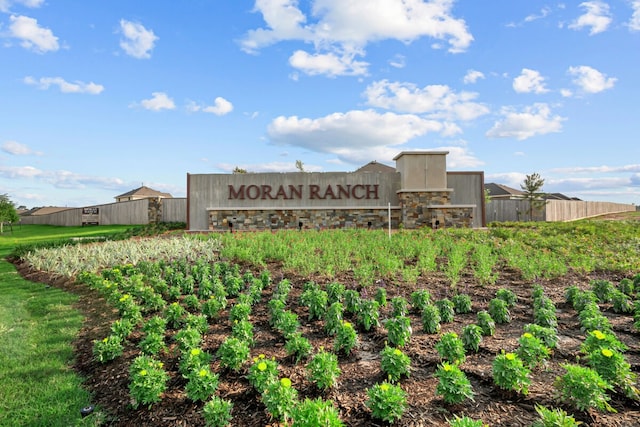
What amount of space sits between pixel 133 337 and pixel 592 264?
25.0 ft

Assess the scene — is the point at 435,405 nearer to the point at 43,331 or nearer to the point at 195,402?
the point at 195,402

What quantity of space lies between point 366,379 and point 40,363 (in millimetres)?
3144

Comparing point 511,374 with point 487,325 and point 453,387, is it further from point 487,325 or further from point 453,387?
point 487,325

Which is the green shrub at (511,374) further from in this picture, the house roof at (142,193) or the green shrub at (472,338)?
the house roof at (142,193)

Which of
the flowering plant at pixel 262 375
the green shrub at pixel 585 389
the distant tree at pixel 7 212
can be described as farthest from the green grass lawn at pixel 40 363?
the distant tree at pixel 7 212

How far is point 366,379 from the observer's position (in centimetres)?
299

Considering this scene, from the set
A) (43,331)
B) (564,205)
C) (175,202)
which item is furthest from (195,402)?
(564,205)

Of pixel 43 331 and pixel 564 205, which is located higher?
pixel 564 205

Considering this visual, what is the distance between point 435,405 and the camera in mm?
2604

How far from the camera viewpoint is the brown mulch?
8.30ft

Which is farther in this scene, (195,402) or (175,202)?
(175,202)

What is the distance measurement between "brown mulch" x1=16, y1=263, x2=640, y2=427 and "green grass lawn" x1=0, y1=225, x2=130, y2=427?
14 centimetres

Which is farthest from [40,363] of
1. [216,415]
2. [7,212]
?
[7,212]

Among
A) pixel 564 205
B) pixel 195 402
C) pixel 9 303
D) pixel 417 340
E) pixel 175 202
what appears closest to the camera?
pixel 195 402
